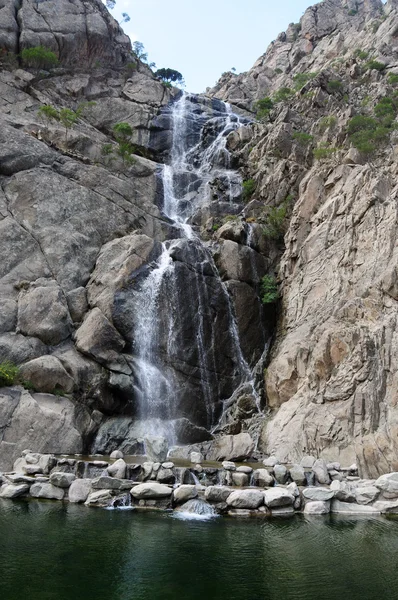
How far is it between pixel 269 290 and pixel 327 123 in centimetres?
1621

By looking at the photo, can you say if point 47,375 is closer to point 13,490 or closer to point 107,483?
point 13,490

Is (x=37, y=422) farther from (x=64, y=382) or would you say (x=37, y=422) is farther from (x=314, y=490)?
(x=314, y=490)

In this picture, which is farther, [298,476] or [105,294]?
[105,294]

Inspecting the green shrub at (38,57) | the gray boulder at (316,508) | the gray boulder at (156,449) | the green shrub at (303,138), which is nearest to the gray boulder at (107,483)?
the gray boulder at (156,449)

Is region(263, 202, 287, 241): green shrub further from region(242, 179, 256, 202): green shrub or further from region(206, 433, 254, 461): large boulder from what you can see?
region(206, 433, 254, 461): large boulder

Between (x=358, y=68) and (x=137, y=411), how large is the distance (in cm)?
4161

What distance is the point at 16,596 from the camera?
31.6ft

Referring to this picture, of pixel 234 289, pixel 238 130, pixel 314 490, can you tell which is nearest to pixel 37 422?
pixel 314 490

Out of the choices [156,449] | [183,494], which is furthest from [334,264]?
[183,494]

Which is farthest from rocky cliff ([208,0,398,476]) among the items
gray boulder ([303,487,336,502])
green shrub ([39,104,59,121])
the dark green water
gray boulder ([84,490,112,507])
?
green shrub ([39,104,59,121])

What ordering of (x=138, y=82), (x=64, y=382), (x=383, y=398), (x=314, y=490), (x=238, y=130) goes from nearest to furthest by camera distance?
1. (x=314, y=490)
2. (x=383, y=398)
3. (x=64, y=382)
4. (x=238, y=130)
5. (x=138, y=82)

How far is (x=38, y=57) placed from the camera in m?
47.3

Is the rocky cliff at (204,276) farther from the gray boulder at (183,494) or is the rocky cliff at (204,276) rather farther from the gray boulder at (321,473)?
the gray boulder at (183,494)

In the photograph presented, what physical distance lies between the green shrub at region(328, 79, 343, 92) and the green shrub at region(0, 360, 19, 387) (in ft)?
125
